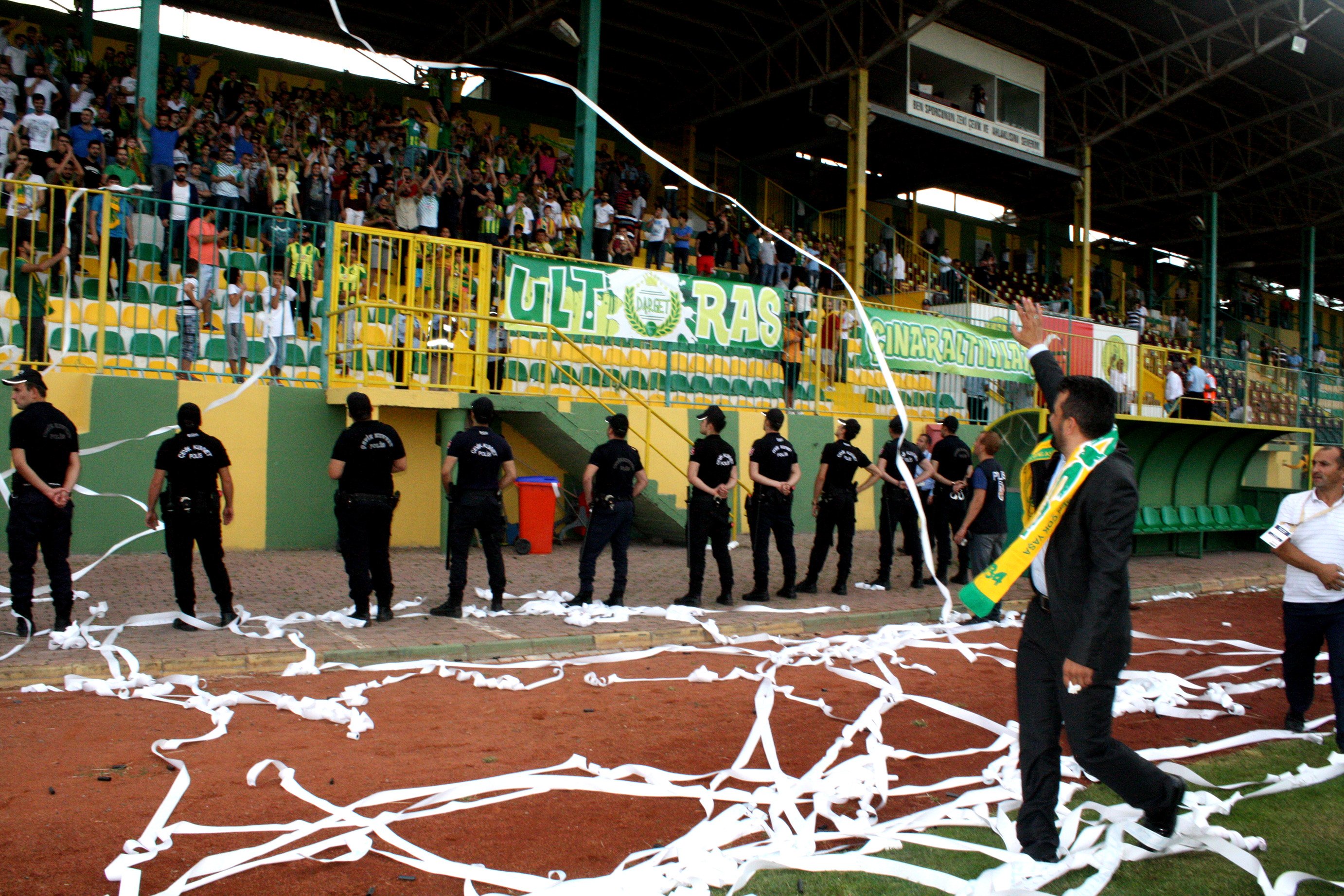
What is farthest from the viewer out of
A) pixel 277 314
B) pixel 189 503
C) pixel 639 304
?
pixel 639 304

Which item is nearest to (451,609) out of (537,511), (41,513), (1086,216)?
(41,513)

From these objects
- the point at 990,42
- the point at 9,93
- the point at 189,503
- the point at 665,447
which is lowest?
the point at 189,503

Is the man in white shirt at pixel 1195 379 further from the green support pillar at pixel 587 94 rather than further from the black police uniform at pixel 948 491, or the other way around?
the green support pillar at pixel 587 94

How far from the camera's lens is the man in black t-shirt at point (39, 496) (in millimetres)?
7465

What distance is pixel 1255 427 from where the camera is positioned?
1697 cm

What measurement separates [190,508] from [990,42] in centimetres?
2294

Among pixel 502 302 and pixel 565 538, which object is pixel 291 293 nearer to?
pixel 502 302

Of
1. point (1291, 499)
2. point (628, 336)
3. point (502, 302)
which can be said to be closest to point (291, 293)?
point (502, 302)

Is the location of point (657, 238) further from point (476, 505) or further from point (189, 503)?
point (189, 503)

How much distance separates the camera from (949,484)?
11.8 m

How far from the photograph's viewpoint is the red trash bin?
13586 mm

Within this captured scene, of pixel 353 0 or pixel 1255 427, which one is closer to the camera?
pixel 1255 427

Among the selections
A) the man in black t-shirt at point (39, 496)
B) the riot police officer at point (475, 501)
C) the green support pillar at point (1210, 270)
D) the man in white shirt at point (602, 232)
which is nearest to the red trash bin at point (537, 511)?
the riot police officer at point (475, 501)

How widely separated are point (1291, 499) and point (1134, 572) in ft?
27.3
